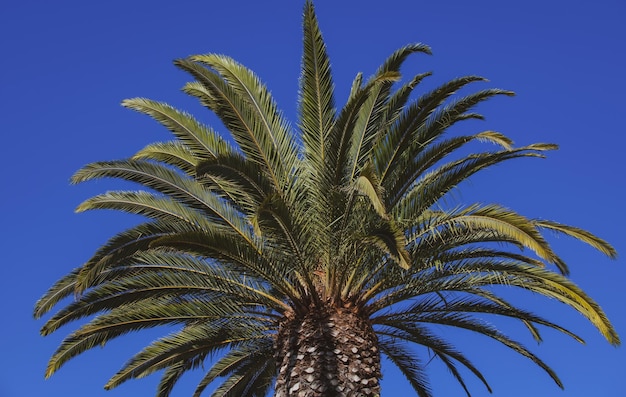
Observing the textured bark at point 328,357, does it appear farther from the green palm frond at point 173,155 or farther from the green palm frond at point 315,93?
the green palm frond at point 173,155

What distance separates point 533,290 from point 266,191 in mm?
4194

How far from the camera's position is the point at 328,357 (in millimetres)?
9766

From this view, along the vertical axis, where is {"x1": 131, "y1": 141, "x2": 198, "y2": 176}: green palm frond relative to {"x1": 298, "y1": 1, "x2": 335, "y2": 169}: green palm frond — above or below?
below

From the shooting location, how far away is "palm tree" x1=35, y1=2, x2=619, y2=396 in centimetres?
984

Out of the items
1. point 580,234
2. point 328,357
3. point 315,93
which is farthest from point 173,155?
point 580,234

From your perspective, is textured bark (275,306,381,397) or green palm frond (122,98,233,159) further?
green palm frond (122,98,233,159)

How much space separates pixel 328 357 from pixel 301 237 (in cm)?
166

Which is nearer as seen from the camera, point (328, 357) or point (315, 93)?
point (328, 357)

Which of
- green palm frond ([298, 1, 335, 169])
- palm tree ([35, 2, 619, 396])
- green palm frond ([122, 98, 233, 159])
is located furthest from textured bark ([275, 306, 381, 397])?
green palm frond ([122, 98, 233, 159])

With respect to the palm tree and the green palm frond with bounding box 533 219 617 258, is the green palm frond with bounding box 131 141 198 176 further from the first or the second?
the green palm frond with bounding box 533 219 617 258

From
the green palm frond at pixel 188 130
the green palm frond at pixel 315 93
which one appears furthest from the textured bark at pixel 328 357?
the green palm frond at pixel 188 130

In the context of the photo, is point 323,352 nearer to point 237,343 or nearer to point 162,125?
point 237,343

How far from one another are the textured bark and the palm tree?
0.8 inches

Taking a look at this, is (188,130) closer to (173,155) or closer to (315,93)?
(173,155)
